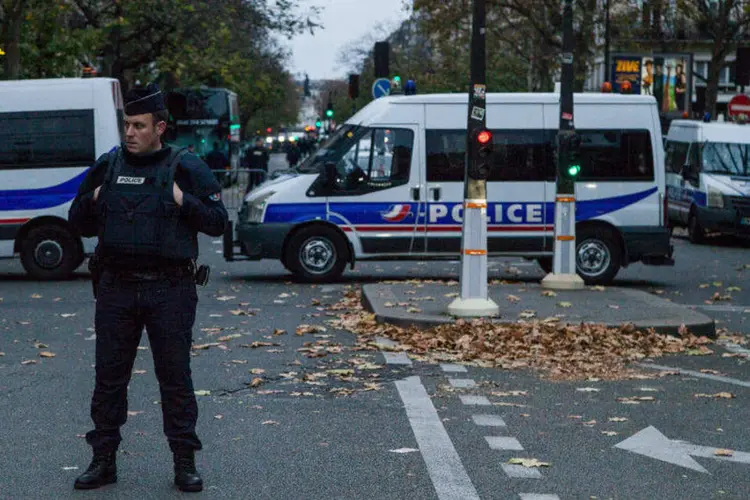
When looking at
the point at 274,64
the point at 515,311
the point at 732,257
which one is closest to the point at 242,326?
the point at 515,311

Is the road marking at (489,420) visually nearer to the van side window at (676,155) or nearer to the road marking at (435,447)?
the road marking at (435,447)

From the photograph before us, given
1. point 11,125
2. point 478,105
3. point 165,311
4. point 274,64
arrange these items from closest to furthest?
point 165,311 → point 478,105 → point 11,125 → point 274,64

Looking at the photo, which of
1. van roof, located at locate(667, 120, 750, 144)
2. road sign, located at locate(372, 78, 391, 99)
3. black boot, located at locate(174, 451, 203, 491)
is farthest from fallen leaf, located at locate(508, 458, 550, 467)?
road sign, located at locate(372, 78, 391, 99)

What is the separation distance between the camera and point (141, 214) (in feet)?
22.5

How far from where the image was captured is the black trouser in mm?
6949

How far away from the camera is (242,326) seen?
14.6 meters

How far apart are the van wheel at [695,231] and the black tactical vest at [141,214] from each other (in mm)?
24957

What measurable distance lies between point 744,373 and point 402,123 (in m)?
9.03

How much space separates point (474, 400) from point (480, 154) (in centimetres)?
473

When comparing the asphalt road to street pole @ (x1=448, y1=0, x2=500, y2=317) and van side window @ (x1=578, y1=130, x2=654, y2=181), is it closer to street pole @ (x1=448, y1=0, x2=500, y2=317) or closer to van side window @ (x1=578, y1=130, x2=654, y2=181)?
street pole @ (x1=448, y1=0, x2=500, y2=317)

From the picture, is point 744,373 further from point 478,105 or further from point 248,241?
point 248,241

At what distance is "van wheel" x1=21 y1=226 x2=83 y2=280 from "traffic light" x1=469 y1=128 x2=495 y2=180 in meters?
8.33

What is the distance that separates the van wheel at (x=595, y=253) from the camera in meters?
20.3

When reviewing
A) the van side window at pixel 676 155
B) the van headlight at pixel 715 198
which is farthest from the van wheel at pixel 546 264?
the van side window at pixel 676 155
